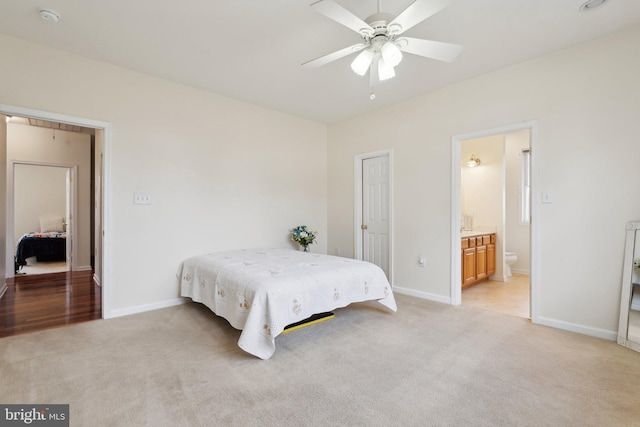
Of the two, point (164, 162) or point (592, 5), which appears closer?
point (592, 5)

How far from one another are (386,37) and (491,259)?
421cm

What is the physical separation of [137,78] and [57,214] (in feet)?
20.3

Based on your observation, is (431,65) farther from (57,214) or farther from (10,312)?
(57,214)

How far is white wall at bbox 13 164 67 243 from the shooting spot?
693 centimetres

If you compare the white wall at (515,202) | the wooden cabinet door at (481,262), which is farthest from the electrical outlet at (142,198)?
the white wall at (515,202)

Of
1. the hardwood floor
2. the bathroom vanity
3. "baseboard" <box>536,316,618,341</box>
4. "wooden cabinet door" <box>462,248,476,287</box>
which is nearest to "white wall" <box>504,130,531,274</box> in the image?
the bathroom vanity

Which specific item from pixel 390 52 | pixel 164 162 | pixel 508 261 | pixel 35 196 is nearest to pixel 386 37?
pixel 390 52

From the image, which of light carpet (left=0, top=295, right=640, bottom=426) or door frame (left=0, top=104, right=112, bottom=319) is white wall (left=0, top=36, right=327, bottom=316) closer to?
door frame (left=0, top=104, right=112, bottom=319)

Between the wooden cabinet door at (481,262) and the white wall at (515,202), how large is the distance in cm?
120

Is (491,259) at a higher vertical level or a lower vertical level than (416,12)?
lower

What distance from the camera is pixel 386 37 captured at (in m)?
1.99

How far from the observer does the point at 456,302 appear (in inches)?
141

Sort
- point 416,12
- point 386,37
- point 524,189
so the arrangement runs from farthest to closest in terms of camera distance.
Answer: point 524,189
point 386,37
point 416,12

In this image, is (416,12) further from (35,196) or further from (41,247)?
(35,196)
